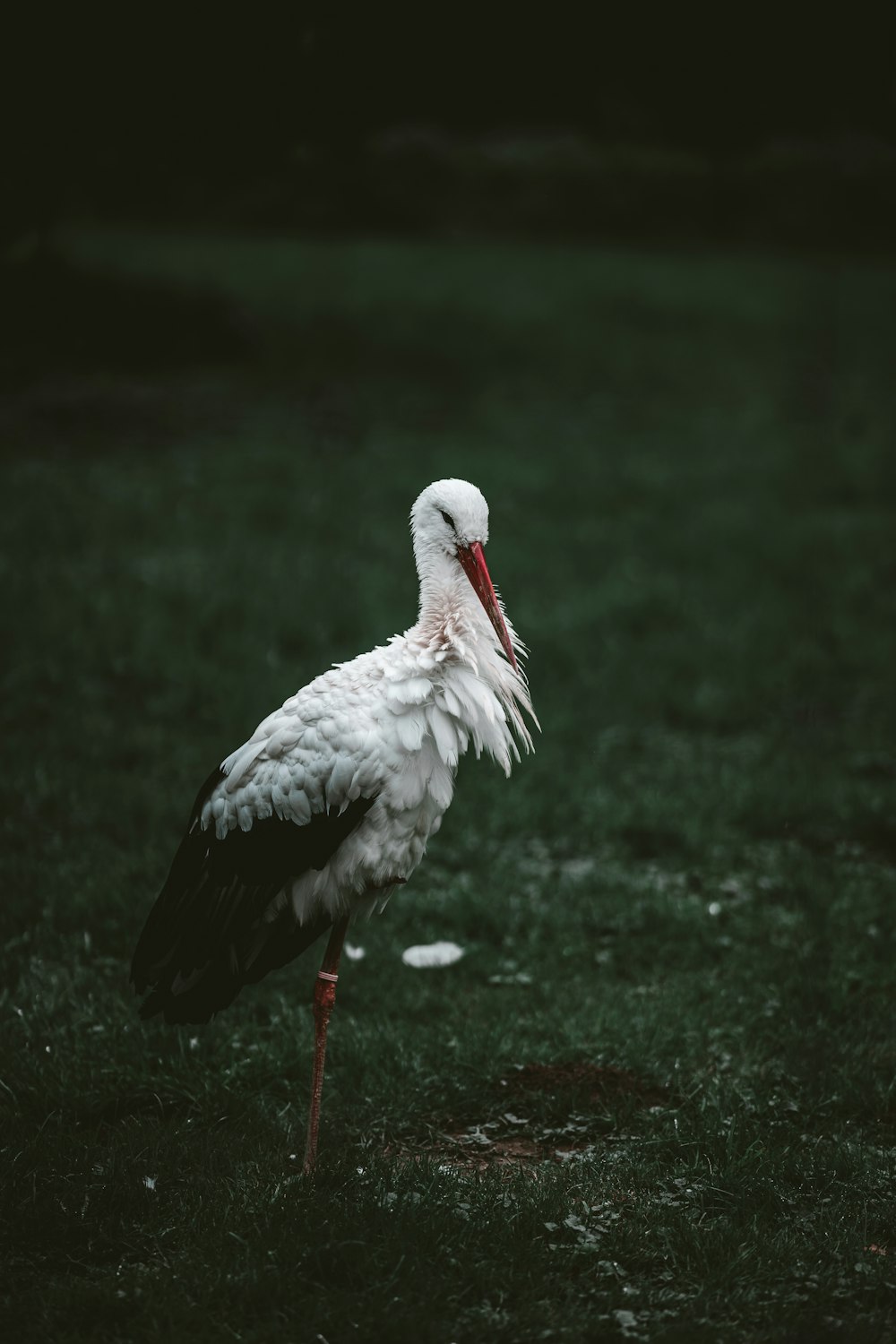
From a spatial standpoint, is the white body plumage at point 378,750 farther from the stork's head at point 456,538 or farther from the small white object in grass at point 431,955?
the small white object in grass at point 431,955

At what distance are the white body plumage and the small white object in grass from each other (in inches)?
43.9

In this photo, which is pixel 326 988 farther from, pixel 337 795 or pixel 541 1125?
pixel 541 1125

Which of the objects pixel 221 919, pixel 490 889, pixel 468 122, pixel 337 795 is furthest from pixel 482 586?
pixel 468 122

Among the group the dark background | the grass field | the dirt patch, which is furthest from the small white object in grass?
the dark background

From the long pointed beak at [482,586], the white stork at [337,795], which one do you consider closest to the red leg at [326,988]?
the white stork at [337,795]

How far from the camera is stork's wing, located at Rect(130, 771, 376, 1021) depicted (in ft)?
12.2

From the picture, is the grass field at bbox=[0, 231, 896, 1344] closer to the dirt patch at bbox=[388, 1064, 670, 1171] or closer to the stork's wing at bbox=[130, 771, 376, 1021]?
the dirt patch at bbox=[388, 1064, 670, 1171]

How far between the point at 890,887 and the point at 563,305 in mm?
12053

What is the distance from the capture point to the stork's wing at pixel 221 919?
146 inches

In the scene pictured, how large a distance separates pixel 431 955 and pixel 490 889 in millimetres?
595

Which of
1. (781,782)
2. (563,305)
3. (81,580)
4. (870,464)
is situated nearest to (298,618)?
(81,580)

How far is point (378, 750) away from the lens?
11.8 ft

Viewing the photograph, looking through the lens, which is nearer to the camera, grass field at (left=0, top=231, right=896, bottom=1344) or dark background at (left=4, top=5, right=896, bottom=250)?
grass field at (left=0, top=231, right=896, bottom=1344)

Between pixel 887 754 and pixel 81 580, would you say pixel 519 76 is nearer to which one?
pixel 81 580
